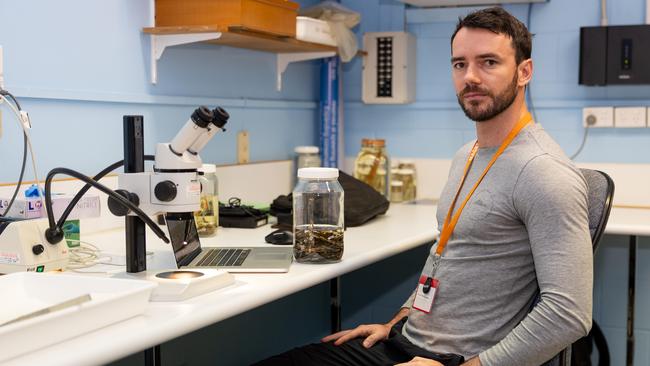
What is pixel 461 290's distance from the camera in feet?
5.60

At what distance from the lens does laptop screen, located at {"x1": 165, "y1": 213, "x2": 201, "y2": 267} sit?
5.51ft

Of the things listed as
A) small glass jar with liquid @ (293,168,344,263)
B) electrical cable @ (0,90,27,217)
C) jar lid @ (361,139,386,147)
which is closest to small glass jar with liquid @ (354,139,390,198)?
jar lid @ (361,139,386,147)

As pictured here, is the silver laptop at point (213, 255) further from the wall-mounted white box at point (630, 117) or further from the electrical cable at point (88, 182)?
the wall-mounted white box at point (630, 117)

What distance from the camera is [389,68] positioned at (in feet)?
11.0

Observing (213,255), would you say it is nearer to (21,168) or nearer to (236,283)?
(236,283)

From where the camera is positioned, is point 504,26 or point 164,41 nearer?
point 504,26

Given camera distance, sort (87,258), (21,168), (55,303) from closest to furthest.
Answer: (55,303) → (87,258) → (21,168)

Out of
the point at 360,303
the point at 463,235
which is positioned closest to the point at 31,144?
the point at 463,235

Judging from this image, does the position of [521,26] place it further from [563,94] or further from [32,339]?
[563,94]

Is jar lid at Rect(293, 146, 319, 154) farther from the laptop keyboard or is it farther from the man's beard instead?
the man's beard

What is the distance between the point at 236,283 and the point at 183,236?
204 mm

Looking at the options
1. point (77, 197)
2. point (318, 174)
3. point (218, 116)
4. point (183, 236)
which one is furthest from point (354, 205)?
point (77, 197)

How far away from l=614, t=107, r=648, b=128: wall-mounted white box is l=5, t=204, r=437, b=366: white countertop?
0.90m

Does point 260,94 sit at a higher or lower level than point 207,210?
higher
